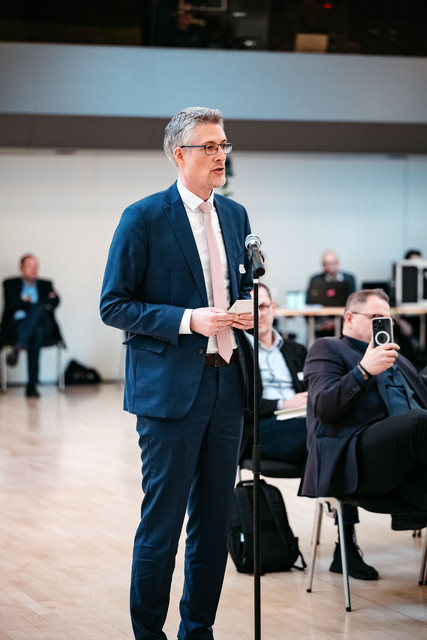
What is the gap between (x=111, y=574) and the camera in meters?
3.82

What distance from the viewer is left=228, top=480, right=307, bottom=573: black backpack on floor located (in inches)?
153

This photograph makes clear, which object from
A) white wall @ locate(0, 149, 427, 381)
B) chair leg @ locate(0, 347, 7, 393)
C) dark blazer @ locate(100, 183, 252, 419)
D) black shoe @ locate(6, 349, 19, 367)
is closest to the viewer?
dark blazer @ locate(100, 183, 252, 419)

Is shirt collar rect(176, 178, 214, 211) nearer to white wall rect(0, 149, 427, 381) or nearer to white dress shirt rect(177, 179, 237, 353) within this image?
white dress shirt rect(177, 179, 237, 353)

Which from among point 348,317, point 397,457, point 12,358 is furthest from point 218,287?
point 12,358

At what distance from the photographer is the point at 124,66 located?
9172 mm

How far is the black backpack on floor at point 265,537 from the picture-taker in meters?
3.89

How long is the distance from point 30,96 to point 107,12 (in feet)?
3.71

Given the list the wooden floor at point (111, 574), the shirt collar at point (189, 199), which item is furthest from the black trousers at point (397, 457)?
the shirt collar at point (189, 199)

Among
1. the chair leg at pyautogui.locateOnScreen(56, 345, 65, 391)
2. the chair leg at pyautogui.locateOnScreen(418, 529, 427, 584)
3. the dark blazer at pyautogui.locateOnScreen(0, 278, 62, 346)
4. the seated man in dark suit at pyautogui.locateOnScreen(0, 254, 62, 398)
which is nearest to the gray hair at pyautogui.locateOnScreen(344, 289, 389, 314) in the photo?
the chair leg at pyautogui.locateOnScreen(418, 529, 427, 584)

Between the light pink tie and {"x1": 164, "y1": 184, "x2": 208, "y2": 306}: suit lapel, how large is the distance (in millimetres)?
35

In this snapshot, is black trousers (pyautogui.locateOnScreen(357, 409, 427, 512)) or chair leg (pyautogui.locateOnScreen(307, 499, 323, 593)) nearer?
black trousers (pyautogui.locateOnScreen(357, 409, 427, 512))

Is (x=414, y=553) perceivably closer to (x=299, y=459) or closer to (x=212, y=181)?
(x=299, y=459)

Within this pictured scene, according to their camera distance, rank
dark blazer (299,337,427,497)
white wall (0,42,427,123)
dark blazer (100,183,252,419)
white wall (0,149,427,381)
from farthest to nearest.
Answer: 1. white wall (0,149,427,381)
2. white wall (0,42,427,123)
3. dark blazer (299,337,427,497)
4. dark blazer (100,183,252,419)

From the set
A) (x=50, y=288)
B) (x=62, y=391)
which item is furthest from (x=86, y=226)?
(x=62, y=391)
